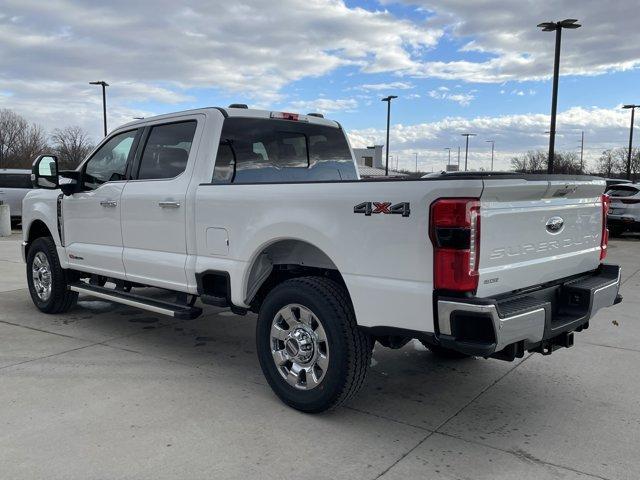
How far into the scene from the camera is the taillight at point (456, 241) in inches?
121

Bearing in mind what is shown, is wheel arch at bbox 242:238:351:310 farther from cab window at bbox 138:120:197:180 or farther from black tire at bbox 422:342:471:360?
black tire at bbox 422:342:471:360

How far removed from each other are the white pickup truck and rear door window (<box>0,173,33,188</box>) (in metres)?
14.4

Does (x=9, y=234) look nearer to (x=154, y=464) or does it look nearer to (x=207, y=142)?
(x=207, y=142)

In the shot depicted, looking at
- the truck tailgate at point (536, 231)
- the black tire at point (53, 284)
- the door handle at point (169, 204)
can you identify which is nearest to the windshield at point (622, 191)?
the truck tailgate at point (536, 231)

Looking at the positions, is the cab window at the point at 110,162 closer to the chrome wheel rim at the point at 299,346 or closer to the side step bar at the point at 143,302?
the side step bar at the point at 143,302

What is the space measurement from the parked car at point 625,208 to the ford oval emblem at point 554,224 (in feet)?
47.1

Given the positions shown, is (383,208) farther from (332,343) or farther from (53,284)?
(53,284)

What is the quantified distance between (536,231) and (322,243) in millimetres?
1312

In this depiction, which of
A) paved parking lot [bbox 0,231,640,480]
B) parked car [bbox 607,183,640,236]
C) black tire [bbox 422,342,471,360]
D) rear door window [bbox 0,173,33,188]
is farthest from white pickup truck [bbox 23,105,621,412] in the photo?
rear door window [bbox 0,173,33,188]

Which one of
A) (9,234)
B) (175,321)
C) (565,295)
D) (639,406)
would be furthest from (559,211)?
(9,234)

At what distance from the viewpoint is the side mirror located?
5.89 metres

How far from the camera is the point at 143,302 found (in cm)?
516

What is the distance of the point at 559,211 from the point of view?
12.4 ft

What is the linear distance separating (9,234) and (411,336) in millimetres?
16370
